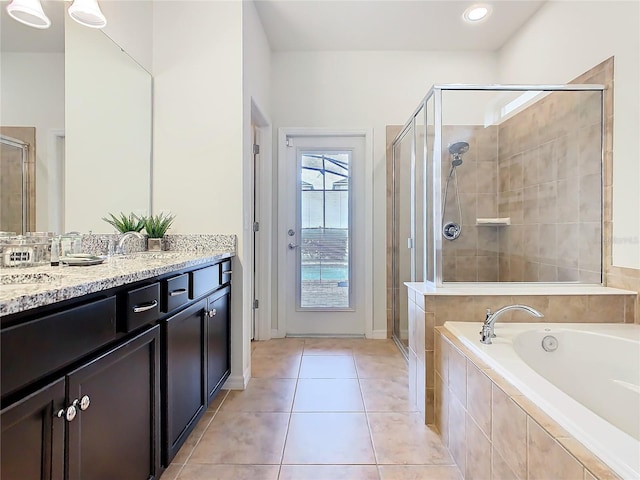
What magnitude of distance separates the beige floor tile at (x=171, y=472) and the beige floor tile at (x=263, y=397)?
1.53 ft

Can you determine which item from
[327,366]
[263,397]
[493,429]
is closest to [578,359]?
[493,429]

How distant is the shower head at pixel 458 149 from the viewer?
2304 millimetres

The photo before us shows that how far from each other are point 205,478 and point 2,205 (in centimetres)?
127

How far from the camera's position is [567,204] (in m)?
2.19

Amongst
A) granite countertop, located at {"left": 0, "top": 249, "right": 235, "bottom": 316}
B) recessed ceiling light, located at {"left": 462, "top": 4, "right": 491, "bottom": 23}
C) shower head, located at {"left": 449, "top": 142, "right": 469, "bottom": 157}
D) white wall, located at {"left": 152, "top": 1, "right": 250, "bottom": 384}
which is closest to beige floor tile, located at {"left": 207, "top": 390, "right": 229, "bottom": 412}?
white wall, located at {"left": 152, "top": 1, "right": 250, "bottom": 384}

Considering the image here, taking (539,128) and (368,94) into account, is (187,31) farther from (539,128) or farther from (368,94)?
(539,128)

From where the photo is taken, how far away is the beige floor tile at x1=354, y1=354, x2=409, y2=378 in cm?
237

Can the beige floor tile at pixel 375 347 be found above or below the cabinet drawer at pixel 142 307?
below

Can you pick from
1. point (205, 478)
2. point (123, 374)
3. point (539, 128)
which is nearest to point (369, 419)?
point (205, 478)

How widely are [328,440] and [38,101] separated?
190 centimetres

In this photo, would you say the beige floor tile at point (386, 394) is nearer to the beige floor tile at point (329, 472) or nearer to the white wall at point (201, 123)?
the beige floor tile at point (329, 472)

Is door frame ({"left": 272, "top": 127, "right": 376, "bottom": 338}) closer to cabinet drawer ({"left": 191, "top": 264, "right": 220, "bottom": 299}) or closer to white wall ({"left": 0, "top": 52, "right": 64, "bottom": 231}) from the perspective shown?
cabinet drawer ({"left": 191, "top": 264, "right": 220, "bottom": 299})

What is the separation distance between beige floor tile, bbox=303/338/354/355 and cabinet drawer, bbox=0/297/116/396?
79.9 inches

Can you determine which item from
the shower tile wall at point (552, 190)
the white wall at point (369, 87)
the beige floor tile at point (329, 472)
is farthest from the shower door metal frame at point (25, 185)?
the shower tile wall at point (552, 190)
